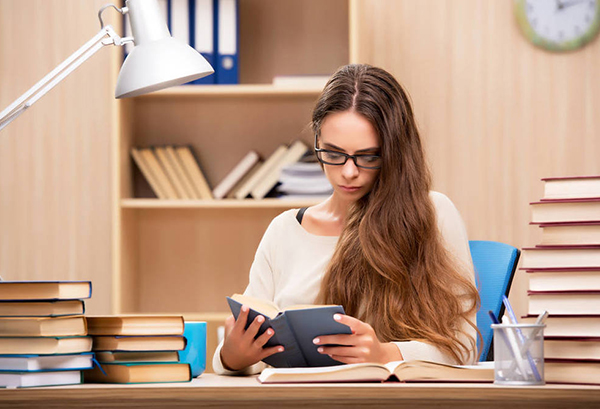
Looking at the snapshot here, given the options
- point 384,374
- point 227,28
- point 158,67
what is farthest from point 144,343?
point 227,28

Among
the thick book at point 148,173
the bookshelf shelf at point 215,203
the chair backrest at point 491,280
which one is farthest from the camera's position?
the thick book at point 148,173

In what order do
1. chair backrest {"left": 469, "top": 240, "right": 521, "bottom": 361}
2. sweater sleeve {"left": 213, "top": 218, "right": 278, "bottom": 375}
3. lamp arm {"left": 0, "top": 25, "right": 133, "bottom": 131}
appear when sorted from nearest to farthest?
1. lamp arm {"left": 0, "top": 25, "right": 133, "bottom": 131}
2. chair backrest {"left": 469, "top": 240, "right": 521, "bottom": 361}
3. sweater sleeve {"left": 213, "top": 218, "right": 278, "bottom": 375}

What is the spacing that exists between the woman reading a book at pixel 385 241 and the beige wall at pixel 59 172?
142 centimetres

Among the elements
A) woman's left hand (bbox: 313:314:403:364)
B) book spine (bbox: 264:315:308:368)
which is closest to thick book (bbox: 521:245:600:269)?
woman's left hand (bbox: 313:314:403:364)

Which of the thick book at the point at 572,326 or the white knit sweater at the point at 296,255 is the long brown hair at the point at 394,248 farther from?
the thick book at the point at 572,326

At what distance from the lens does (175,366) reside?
1085 mm

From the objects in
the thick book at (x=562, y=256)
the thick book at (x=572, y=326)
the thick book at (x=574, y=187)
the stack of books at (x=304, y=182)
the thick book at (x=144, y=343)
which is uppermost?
the stack of books at (x=304, y=182)

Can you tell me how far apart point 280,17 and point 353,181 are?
5.33 ft

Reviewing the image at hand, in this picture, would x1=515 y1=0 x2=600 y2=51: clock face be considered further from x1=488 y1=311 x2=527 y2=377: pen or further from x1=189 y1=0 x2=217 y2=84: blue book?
x1=488 y1=311 x2=527 y2=377: pen

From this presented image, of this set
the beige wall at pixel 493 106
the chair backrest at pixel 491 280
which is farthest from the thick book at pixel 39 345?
the beige wall at pixel 493 106

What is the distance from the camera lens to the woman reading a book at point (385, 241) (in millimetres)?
1485

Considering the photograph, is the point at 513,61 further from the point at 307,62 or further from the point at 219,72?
the point at 219,72

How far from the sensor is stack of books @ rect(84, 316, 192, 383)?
1077 millimetres

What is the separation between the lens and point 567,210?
106cm
